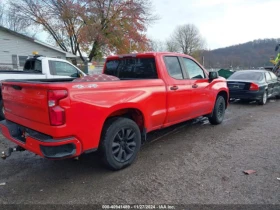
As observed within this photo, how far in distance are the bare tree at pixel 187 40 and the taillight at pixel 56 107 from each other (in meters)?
65.0

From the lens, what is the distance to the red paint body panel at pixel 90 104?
2.78 metres

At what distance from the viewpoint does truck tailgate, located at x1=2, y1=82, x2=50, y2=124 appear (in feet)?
9.08

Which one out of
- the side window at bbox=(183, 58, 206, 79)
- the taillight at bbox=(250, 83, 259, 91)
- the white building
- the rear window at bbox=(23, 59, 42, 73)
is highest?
the white building

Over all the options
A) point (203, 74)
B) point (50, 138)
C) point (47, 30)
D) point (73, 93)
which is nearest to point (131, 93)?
point (73, 93)

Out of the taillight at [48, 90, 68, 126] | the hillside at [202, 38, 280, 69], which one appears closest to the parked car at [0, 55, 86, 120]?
the taillight at [48, 90, 68, 126]

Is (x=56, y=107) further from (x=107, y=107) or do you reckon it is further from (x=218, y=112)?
(x=218, y=112)

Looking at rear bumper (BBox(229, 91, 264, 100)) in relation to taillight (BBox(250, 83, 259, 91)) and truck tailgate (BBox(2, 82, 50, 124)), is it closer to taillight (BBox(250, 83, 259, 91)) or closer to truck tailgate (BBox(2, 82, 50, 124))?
taillight (BBox(250, 83, 259, 91))

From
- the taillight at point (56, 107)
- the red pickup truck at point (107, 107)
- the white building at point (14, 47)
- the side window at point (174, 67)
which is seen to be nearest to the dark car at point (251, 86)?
the red pickup truck at point (107, 107)

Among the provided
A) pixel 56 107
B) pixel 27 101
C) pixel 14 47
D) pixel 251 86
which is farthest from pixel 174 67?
pixel 14 47

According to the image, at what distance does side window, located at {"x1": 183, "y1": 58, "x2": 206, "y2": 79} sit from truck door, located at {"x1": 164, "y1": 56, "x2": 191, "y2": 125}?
0.31 metres

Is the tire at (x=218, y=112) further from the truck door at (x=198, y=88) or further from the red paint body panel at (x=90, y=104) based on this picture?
the red paint body panel at (x=90, y=104)

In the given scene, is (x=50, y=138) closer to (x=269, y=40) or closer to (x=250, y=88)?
(x=250, y=88)

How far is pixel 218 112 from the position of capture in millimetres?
6320

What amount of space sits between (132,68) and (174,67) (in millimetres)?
848
